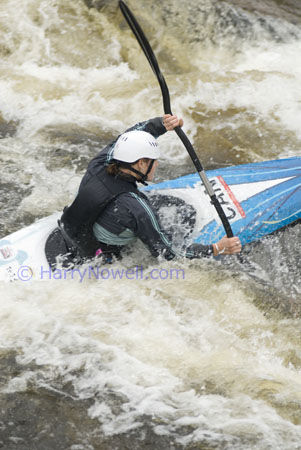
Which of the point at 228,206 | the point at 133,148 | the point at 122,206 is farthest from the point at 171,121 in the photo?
the point at 228,206

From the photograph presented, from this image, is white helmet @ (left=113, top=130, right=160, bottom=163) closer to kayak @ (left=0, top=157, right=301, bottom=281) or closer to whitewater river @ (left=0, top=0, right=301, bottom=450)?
whitewater river @ (left=0, top=0, right=301, bottom=450)

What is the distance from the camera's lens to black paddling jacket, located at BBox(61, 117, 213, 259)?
11.2 feet

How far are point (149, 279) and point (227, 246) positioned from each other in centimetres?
76

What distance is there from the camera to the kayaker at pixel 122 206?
11.2ft

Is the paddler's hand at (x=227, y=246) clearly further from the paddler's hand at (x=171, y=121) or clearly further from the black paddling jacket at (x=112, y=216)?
the paddler's hand at (x=171, y=121)

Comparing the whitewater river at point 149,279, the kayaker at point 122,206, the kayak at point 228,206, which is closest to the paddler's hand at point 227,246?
the kayaker at point 122,206

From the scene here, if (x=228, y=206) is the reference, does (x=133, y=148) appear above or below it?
above

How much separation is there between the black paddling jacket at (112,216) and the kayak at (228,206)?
0.54 metres

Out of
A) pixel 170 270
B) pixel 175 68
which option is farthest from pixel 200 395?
pixel 175 68

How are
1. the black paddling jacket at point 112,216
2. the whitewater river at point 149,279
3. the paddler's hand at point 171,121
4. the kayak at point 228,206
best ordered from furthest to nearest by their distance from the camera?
the kayak at point 228,206, the paddler's hand at point 171,121, the black paddling jacket at point 112,216, the whitewater river at point 149,279

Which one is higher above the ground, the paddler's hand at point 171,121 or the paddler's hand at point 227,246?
the paddler's hand at point 171,121

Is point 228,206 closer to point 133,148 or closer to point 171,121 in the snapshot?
point 171,121

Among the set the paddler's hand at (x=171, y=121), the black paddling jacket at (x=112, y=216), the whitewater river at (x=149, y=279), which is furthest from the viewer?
the paddler's hand at (x=171, y=121)

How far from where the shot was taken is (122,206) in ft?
11.2
